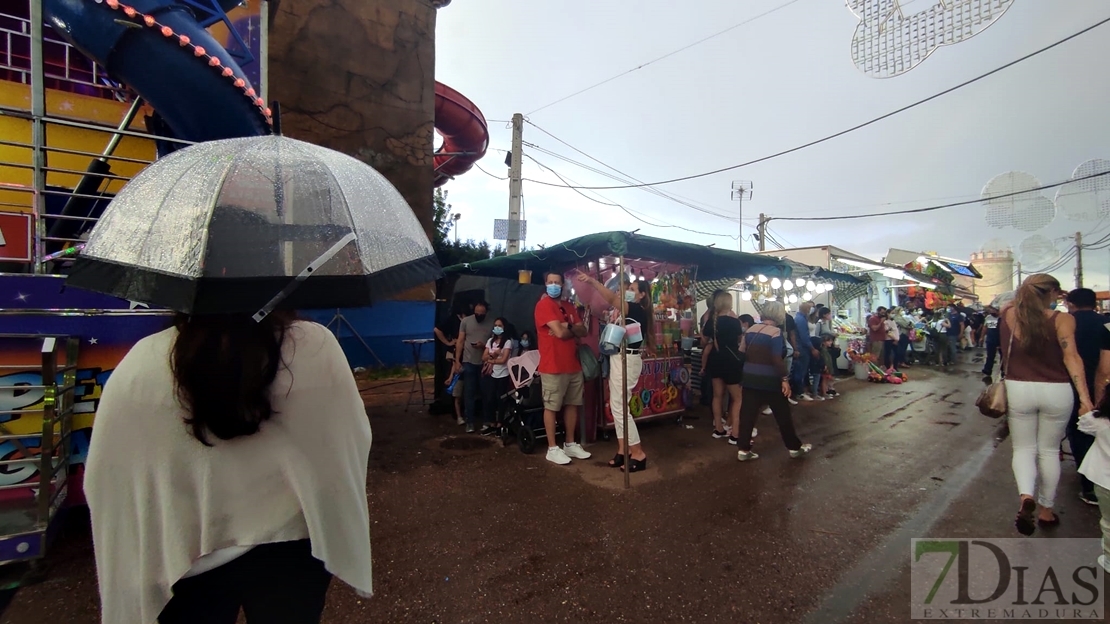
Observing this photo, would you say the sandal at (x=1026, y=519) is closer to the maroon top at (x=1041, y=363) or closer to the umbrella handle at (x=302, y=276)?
the maroon top at (x=1041, y=363)

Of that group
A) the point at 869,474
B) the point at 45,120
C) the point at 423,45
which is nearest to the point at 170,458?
the point at 45,120

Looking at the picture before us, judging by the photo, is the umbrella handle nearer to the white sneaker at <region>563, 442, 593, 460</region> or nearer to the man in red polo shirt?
the man in red polo shirt

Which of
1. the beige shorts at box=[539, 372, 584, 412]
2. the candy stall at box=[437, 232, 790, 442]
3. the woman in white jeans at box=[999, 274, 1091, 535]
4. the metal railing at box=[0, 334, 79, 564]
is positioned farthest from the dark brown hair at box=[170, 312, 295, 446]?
the woman in white jeans at box=[999, 274, 1091, 535]

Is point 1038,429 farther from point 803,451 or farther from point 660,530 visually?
point 660,530

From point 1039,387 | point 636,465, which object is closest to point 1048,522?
point 1039,387

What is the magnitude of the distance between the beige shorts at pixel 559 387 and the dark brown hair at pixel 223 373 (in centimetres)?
400

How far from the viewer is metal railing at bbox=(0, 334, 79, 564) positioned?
297 centimetres

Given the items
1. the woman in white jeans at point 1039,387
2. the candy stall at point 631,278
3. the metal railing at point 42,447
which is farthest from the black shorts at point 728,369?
the metal railing at point 42,447

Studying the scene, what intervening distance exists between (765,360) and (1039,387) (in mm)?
2129

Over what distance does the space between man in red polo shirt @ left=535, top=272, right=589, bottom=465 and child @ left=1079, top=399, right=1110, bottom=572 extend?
3856mm

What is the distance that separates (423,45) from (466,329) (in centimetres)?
1148

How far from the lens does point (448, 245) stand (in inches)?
731

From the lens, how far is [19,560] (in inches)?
117

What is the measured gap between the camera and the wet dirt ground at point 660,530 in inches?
113
